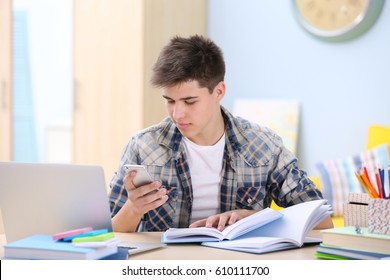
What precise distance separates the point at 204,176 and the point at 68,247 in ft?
2.77

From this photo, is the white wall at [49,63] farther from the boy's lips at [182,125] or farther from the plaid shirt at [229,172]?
the boy's lips at [182,125]

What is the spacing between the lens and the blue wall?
347cm

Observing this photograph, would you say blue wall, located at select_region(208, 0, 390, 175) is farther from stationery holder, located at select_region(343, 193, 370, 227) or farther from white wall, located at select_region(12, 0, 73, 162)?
stationery holder, located at select_region(343, 193, 370, 227)

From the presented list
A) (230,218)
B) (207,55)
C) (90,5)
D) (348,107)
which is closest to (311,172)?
(348,107)

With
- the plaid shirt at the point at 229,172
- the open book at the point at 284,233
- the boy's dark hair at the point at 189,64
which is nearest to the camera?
the open book at the point at 284,233

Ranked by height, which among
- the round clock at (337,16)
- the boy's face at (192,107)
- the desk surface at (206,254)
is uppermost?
the round clock at (337,16)

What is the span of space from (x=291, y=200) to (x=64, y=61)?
9.81 ft

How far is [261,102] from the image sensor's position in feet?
12.4

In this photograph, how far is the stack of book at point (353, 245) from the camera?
128cm

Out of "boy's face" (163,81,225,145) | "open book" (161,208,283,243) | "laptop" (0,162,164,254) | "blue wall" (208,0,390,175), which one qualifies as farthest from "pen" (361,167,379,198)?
"blue wall" (208,0,390,175)

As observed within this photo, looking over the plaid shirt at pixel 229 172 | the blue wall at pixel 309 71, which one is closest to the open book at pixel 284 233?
the plaid shirt at pixel 229 172

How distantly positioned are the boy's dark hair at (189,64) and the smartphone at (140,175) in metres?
0.35

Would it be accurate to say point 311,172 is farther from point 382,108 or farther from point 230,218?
point 230,218

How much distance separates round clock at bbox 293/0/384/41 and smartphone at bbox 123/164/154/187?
218 cm
